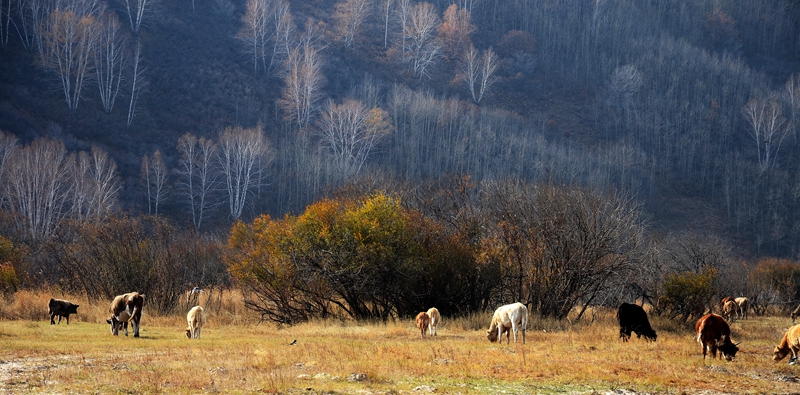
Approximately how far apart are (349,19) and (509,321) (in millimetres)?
125976

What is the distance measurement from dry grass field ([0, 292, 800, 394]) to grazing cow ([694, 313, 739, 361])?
47cm

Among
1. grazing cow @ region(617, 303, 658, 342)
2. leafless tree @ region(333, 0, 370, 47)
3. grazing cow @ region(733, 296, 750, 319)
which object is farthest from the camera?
leafless tree @ region(333, 0, 370, 47)

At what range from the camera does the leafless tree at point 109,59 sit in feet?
329

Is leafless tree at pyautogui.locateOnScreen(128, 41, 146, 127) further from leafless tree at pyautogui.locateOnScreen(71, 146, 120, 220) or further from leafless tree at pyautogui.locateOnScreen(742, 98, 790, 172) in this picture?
leafless tree at pyautogui.locateOnScreen(742, 98, 790, 172)

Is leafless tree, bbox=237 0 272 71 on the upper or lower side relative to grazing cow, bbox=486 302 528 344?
upper

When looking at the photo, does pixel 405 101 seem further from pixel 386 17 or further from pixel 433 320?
pixel 433 320

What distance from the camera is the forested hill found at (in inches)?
3836

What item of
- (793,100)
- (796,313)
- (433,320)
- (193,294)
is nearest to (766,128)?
(793,100)

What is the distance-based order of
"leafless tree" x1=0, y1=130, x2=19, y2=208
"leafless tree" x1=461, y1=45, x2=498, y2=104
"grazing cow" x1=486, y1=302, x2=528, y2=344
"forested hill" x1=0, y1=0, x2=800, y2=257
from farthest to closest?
"leafless tree" x1=461, y1=45, x2=498, y2=104
"forested hill" x1=0, y1=0, x2=800, y2=257
"leafless tree" x1=0, y1=130, x2=19, y2=208
"grazing cow" x1=486, y1=302, x2=528, y2=344

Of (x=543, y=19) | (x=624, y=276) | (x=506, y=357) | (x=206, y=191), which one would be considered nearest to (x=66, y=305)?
(x=506, y=357)

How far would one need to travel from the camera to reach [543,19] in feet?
539

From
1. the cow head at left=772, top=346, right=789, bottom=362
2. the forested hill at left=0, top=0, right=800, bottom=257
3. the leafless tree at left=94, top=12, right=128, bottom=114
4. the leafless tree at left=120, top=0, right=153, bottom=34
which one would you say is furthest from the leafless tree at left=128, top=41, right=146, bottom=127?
the cow head at left=772, top=346, right=789, bottom=362

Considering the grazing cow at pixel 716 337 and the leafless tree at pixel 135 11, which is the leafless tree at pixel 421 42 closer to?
the leafless tree at pixel 135 11

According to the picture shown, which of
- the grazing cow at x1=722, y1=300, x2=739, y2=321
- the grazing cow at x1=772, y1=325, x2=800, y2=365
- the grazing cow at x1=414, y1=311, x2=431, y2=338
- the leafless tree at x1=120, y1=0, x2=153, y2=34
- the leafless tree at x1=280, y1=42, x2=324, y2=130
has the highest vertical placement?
the leafless tree at x1=120, y1=0, x2=153, y2=34
